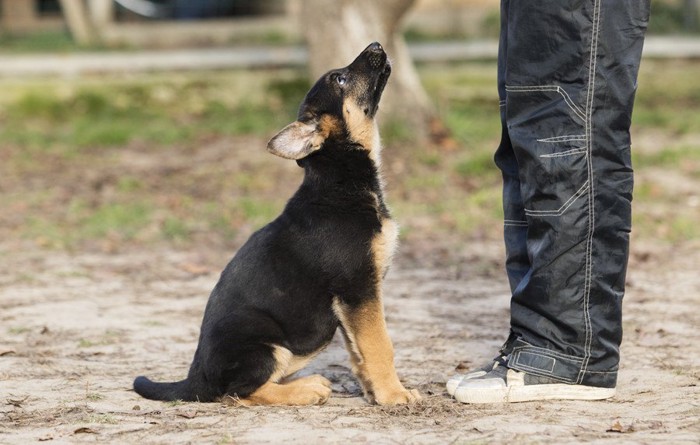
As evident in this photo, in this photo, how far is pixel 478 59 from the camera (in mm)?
13773

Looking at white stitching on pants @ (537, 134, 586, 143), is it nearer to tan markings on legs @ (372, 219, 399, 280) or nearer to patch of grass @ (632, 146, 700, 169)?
tan markings on legs @ (372, 219, 399, 280)

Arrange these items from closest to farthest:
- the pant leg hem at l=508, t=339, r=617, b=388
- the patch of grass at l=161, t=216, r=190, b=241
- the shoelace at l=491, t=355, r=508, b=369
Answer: the pant leg hem at l=508, t=339, r=617, b=388, the shoelace at l=491, t=355, r=508, b=369, the patch of grass at l=161, t=216, r=190, b=241

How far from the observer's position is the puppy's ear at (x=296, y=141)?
14.0 ft

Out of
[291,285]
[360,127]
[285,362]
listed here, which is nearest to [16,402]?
[285,362]

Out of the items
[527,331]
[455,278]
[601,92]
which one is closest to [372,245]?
[527,331]

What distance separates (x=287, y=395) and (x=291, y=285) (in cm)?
45

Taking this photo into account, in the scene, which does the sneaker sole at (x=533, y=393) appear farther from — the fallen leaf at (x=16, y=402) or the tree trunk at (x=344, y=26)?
the tree trunk at (x=344, y=26)

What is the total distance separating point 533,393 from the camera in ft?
13.6

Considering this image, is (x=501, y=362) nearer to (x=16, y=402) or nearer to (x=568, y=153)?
(x=568, y=153)

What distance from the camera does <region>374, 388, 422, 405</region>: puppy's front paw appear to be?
421 centimetres

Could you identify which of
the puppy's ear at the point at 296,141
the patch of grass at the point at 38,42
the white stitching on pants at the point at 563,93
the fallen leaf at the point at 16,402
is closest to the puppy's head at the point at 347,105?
Result: the puppy's ear at the point at 296,141

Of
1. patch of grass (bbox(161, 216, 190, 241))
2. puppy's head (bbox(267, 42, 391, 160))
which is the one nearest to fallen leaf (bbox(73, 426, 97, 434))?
puppy's head (bbox(267, 42, 391, 160))

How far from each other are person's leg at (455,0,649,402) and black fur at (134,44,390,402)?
0.65 metres

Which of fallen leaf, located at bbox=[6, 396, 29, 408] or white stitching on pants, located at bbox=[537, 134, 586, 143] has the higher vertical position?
white stitching on pants, located at bbox=[537, 134, 586, 143]
